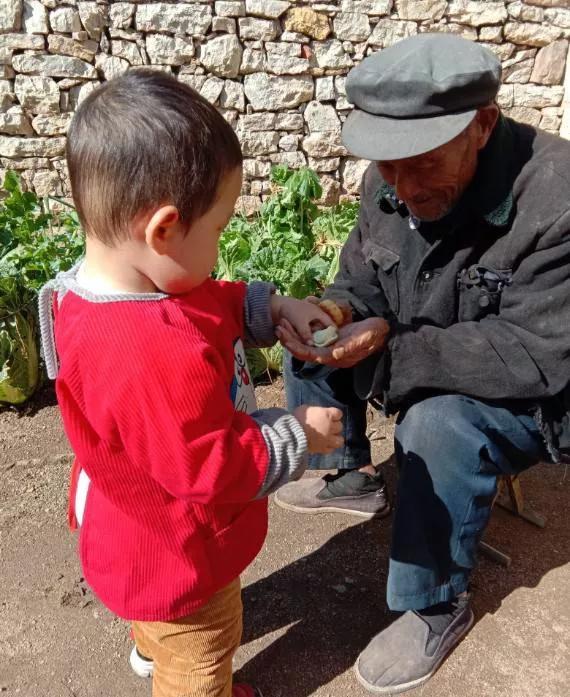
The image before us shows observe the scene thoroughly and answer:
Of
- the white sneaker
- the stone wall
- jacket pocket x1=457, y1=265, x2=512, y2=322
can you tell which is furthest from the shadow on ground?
the stone wall

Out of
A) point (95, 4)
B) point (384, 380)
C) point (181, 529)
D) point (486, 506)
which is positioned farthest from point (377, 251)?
point (95, 4)

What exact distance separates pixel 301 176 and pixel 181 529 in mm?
3240

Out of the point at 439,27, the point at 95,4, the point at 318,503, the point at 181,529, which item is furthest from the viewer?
the point at 439,27

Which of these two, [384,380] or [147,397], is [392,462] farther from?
[147,397]

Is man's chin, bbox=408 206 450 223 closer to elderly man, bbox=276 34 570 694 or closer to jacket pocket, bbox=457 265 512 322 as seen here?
elderly man, bbox=276 34 570 694

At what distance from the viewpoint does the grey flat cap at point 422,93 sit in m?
1.76

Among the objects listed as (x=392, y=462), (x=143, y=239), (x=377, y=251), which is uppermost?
(x=143, y=239)

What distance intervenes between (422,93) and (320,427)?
0.94 m

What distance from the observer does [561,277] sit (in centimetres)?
190

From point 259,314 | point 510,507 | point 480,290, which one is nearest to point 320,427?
point 259,314

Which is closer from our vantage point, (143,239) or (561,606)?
(143,239)

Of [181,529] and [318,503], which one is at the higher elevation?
[181,529]

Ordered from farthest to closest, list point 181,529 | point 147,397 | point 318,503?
1. point 318,503
2. point 181,529
3. point 147,397

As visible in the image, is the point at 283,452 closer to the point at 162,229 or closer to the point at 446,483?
the point at 162,229
